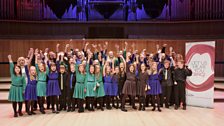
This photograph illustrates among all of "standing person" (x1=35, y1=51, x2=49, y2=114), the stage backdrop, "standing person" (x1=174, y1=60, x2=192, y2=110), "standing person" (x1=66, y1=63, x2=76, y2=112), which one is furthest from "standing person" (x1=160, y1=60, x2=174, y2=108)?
"standing person" (x1=35, y1=51, x2=49, y2=114)

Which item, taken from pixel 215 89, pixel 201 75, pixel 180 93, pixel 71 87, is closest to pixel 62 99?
pixel 71 87

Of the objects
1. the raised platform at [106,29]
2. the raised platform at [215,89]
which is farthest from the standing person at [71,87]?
the raised platform at [106,29]

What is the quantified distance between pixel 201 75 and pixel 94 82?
7.90ft

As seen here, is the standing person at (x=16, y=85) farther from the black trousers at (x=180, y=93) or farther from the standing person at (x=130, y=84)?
the black trousers at (x=180, y=93)

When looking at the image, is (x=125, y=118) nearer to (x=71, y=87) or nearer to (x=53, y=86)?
(x=71, y=87)

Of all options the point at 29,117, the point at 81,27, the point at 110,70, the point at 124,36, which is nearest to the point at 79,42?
the point at 81,27

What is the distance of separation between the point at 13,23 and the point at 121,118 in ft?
21.8

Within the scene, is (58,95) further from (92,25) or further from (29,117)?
(92,25)

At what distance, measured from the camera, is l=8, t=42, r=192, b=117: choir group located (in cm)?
580

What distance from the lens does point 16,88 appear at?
559 centimetres

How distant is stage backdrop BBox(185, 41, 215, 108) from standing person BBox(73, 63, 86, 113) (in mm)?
2461

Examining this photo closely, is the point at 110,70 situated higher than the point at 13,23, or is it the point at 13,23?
the point at 13,23

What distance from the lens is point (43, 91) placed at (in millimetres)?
5906

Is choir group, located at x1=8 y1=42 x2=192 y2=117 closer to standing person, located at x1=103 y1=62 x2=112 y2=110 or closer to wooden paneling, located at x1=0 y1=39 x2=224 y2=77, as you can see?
standing person, located at x1=103 y1=62 x2=112 y2=110
